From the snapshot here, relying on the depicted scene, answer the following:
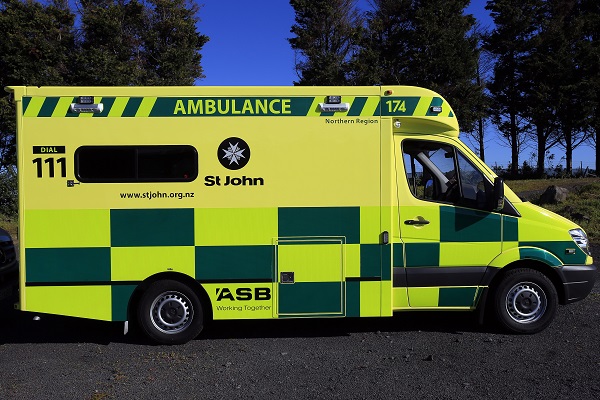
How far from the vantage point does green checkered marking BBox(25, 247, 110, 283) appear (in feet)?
17.0

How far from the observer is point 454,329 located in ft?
19.3

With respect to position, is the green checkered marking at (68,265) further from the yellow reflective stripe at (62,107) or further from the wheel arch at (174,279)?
the yellow reflective stripe at (62,107)

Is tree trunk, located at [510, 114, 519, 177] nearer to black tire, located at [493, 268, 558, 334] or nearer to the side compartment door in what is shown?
black tire, located at [493, 268, 558, 334]

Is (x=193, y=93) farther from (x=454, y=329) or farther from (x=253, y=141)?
(x=454, y=329)

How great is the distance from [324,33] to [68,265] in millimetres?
24764

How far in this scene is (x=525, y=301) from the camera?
558cm

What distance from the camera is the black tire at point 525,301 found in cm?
554

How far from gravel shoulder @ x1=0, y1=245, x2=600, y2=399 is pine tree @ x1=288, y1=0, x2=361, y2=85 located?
21.5 meters

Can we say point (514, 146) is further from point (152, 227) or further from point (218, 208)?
point (152, 227)

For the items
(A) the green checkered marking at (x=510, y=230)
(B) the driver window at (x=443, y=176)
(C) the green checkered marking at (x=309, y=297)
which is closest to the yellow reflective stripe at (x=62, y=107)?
(C) the green checkered marking at (x=309, y=297)

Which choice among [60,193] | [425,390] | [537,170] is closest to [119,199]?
[60,193]

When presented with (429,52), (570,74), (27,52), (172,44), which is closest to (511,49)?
(570,74)

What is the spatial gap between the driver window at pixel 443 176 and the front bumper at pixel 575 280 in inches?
43.5

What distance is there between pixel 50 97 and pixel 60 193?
923 mm
